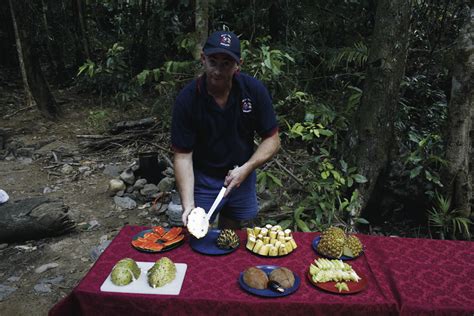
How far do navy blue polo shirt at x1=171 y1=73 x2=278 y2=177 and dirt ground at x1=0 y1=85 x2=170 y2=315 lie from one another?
5.96ft

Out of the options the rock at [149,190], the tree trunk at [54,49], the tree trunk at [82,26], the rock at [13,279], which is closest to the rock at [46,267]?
the rock at [13,279]

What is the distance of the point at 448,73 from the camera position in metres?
5.53

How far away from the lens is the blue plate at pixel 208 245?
1996 mm

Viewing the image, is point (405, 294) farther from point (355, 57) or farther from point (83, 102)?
point (83, 102)

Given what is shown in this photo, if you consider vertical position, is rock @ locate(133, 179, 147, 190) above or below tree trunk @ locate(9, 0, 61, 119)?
below

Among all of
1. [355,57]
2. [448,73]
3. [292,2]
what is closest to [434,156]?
[355,57]

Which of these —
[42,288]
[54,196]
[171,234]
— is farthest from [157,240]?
[54,196]

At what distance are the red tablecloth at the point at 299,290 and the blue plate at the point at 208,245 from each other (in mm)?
25

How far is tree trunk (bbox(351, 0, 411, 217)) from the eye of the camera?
3.46 metres

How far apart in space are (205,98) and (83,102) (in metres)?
8.11

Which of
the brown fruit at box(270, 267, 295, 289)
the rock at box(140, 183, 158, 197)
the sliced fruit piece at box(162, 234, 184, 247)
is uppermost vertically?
the brown fruit at box(270, 267, 295, 289)

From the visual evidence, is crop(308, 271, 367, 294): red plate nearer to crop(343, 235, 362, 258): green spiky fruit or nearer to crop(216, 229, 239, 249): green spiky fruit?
crop(343, 235, 362, 258): green spiky fruit

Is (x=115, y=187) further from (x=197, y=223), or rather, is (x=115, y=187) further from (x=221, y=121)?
(x=197, y=223)

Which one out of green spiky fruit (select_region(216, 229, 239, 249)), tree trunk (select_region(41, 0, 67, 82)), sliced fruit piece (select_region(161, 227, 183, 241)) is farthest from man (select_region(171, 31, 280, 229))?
tree trunk (select_region(41, 0, 67, 82))
